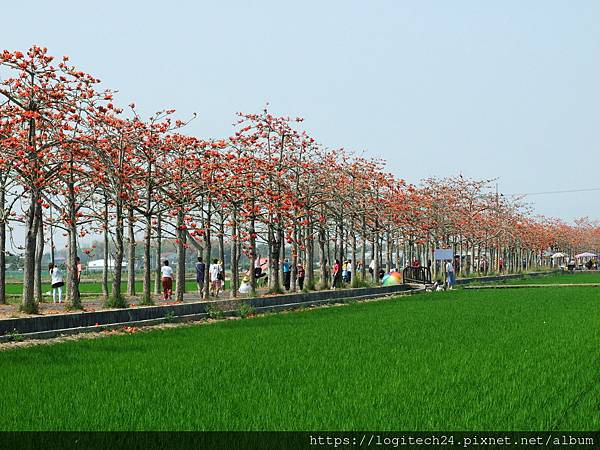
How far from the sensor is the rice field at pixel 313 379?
978cm

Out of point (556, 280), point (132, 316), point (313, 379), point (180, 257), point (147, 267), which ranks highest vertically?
point (180, 257)

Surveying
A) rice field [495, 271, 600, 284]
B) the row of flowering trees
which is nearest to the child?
the row of flowering trees

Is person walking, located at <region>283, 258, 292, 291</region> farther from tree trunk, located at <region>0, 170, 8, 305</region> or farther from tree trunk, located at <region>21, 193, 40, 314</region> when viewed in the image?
tree trunk, located at <region>21, 193, 40, 314</region>

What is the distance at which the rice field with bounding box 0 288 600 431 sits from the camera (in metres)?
9.78

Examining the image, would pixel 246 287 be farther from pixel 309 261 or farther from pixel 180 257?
pixel 309 261

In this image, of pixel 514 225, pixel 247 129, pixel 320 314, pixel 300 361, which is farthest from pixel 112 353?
pixel 514 225

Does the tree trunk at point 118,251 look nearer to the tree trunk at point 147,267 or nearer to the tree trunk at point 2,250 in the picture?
the tree trunk at point 147,267

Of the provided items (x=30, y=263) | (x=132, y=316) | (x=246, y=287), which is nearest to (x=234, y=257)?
(x=246, y=287)

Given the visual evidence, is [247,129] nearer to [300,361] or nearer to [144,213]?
[144,213]

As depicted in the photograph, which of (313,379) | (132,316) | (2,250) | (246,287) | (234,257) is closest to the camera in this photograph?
(313,379)

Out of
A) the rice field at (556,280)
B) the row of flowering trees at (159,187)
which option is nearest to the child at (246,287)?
the row of flowering trees at (159,187)

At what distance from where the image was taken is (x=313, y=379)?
514 inches

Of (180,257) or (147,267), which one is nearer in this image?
(147,267)

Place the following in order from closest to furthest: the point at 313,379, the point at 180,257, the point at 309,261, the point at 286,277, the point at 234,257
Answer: the point at 313,379 < the point at 180,257 < the point at 234,257 < the point at 309,261 < the point at 286,277
